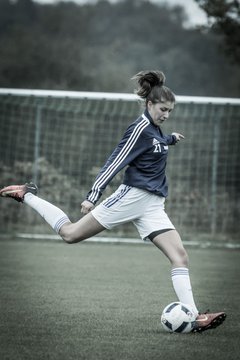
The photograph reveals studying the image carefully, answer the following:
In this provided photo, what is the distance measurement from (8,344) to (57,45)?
3154cm

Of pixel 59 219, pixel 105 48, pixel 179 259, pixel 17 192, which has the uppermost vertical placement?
pixel 105 48

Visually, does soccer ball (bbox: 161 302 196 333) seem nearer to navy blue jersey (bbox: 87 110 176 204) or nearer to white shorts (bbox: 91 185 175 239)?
white shorts (bbox: 91 185 175 239)

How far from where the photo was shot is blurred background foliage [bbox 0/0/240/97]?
31.7 m

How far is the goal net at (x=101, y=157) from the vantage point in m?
13.9

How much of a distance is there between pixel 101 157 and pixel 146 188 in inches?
328

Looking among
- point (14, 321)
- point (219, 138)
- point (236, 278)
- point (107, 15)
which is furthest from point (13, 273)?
point (107, 15)

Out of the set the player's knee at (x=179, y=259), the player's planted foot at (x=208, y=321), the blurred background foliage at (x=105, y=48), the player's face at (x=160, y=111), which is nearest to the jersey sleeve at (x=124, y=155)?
the player's face at (x=160, y=111)

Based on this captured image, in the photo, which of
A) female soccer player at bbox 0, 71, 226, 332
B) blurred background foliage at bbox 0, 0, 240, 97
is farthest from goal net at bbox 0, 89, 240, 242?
blurred background foliage at bbox 0, 0, 240, 97

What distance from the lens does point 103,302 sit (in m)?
7.34

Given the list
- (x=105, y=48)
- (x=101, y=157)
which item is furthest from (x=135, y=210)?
(x=105, y=48)

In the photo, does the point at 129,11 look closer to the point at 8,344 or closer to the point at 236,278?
the point at 236,278

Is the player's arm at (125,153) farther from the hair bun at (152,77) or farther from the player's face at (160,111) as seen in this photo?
the hair bun at (152,77)

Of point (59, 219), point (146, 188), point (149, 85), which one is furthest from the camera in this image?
point (59, 219)

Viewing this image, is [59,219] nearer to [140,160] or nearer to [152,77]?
[140,160]
